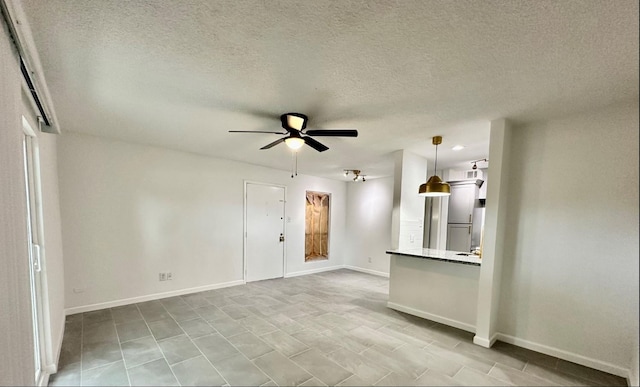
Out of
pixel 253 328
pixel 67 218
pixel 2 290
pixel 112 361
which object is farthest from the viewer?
pixel 67 218

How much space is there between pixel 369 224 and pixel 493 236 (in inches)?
145

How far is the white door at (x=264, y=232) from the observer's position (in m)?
4.98

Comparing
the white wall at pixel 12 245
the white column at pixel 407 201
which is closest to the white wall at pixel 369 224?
the white column at pixel 407 201

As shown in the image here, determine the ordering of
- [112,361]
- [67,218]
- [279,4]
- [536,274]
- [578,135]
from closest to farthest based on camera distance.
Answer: [279,4]
[578,135]
[112,361]
[536,274]
[67,218]

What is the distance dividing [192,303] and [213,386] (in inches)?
79.3

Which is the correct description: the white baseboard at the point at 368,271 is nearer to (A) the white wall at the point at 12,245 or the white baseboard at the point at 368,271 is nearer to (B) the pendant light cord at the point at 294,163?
(B) the pendant light cord at the point at 294,163

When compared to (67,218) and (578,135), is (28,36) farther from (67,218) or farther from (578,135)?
(578,135)

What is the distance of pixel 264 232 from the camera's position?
5203mm

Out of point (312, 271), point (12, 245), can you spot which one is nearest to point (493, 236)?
point (12, 245)

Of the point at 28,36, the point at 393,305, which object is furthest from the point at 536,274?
the point at 28,36

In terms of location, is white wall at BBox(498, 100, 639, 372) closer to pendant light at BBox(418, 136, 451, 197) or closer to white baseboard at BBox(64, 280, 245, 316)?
pendant light at BBox(418, 136, 451, 197)

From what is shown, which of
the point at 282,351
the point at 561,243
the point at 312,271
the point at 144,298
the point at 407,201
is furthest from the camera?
the point at 312,271

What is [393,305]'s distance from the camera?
12.3 feet

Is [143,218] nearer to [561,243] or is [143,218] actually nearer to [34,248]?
[34,248]
